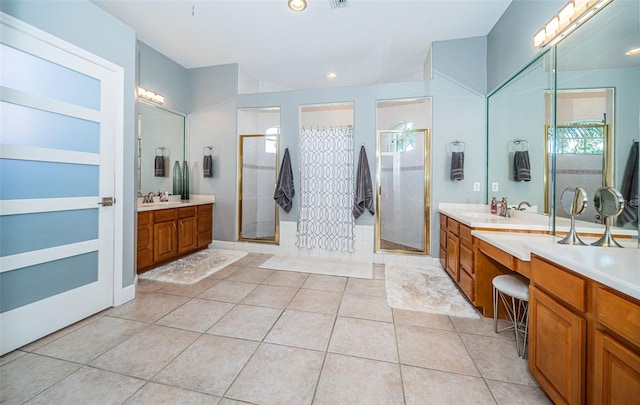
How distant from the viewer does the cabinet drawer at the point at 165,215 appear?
3182 millimetres

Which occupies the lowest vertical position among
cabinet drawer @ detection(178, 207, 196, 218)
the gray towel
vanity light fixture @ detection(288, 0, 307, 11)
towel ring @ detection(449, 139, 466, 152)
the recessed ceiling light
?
cabinet drawer @ detection(178, 207, 196, 218)

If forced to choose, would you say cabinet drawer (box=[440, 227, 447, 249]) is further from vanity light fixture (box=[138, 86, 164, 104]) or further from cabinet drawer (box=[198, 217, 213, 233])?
vanity light fixture (box=[138, 86, 164, 104])

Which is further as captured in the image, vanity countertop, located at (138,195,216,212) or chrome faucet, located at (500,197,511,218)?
vanity countertop, located at (138,195,216,212)

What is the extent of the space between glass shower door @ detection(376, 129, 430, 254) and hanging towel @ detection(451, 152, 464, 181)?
13.1 inches

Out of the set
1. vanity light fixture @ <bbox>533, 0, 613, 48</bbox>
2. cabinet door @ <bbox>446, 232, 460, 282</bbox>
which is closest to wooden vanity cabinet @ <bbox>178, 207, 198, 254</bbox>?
cabinet door @ <bbox>446, 232, 460, 282</bbox>

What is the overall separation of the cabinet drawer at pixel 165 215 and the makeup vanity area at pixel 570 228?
361 cm

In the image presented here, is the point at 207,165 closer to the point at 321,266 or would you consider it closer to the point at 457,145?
the point at 321,266

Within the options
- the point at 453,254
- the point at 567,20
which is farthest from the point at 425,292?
the point at 567,20

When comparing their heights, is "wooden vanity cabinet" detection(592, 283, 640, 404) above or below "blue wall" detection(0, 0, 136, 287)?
below

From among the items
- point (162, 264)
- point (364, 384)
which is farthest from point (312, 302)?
point (162, 264)

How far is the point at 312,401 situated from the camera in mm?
1292

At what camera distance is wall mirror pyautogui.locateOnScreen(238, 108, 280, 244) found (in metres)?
4.17

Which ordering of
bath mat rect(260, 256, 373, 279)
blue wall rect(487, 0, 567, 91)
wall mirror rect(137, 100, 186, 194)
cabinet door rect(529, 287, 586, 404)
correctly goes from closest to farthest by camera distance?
1. cabinet door rect(529, 287, 586, 404)
2. blue wall rect(487, 0, 567, 91)
3. bath mat rect(260, 256, 373, 279)
4. wall mirror rect(137, 100, 186, 194)

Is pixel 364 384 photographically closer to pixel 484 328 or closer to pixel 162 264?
pixel 484 328
